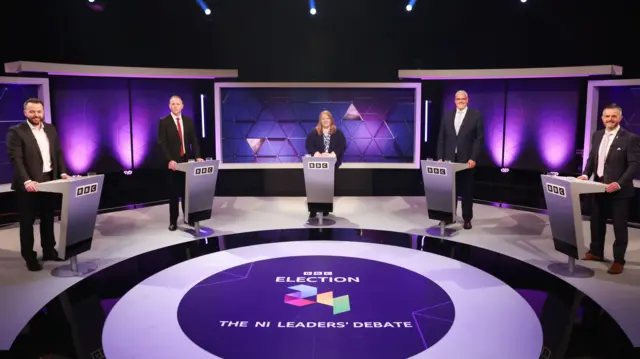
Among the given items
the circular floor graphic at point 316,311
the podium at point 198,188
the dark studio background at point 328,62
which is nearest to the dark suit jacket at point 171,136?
the podium at point 198,188

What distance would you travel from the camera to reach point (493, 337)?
3424 millimetres

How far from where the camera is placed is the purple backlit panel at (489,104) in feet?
27.8

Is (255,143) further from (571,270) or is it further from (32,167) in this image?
(571,270)

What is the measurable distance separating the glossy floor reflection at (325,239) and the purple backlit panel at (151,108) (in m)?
3.26

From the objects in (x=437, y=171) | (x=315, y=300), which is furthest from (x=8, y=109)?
(x=437, y=171)

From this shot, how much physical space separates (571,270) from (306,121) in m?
5.09

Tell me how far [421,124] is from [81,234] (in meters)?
5.74

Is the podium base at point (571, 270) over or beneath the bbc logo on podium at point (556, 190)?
beneath

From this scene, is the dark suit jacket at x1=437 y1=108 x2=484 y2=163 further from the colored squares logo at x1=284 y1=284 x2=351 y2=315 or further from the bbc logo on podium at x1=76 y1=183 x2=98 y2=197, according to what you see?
the bbc logo on podium at x1=76 y1=183 x2=98 y2=197

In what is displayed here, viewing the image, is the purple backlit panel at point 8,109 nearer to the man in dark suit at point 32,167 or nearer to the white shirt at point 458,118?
the man in dark suit at point 32,167

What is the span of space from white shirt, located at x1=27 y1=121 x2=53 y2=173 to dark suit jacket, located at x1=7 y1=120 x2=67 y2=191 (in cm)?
3

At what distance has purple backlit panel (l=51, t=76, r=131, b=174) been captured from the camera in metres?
7.71

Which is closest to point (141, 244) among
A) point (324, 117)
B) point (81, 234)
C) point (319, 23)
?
point (81, 234)

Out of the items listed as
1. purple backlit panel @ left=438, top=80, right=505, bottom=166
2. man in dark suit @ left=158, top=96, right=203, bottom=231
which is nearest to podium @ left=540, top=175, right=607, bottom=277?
purple backlit panel @ left=438, top=80, right=505, bottom=166
